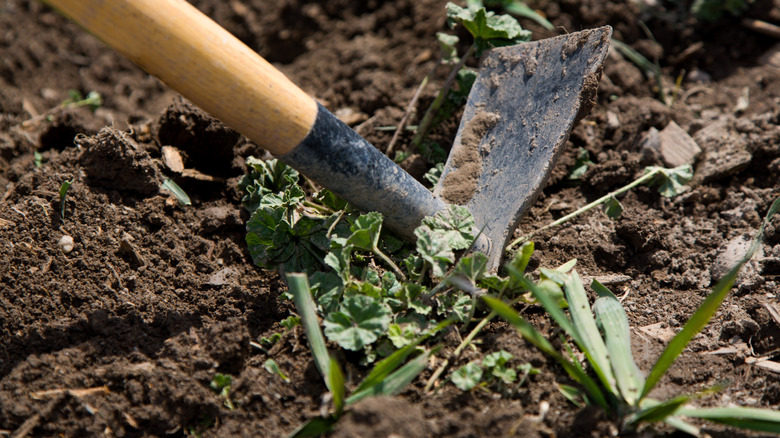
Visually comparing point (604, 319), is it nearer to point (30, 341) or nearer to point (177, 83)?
point (177, 83)

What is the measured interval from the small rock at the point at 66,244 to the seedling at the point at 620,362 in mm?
1591

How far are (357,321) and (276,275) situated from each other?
0.52 metres

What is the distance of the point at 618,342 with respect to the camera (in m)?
1.74

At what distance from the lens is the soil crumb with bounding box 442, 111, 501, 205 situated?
86.3 inches

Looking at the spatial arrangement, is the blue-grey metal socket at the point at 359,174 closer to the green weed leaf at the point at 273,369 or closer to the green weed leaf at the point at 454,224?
the green weed leaf at the point at 454,224

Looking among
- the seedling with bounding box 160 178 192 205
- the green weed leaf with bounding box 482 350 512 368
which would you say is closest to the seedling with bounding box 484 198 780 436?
the green weed leaf with bounding box 482 350 512 368

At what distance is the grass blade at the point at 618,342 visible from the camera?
162 cm

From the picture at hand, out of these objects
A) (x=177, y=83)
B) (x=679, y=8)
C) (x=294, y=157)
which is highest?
(x=679, y=8)

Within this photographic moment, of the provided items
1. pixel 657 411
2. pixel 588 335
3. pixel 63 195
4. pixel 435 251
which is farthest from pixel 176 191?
pixel 657 411

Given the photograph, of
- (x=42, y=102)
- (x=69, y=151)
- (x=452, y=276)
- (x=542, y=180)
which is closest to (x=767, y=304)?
(x=542, y=180)

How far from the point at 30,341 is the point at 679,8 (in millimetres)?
3661

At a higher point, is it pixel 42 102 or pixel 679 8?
pixel 679 8

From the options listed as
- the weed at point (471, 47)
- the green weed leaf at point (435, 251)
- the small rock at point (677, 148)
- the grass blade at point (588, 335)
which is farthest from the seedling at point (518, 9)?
the grass blade at point (588, 335)

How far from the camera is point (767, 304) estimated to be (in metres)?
1.99
